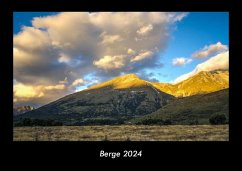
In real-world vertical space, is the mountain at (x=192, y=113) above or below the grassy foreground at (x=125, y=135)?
below

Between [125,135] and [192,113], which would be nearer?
[125,135]

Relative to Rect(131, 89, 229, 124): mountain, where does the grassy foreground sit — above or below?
above

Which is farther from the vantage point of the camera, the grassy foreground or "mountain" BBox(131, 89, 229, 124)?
"mountain" BBox(131, 89, 229, 124)

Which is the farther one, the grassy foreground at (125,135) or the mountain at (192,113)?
the mountain at (192,113)

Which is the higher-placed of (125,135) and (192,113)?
(125,135)
